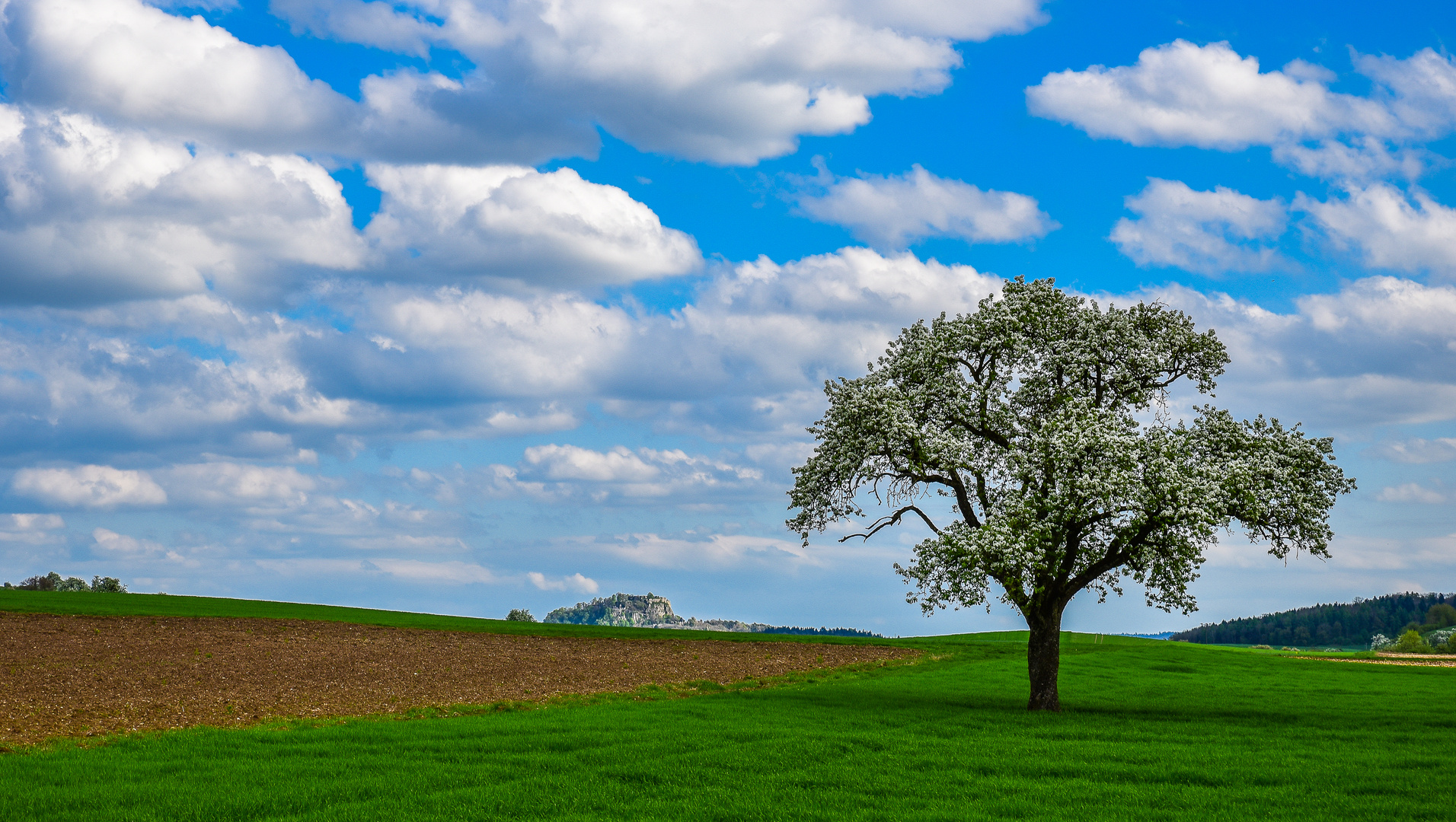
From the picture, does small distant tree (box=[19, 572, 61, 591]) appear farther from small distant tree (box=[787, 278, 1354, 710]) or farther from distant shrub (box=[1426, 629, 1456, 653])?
distant shrub (box=[1426, 629, 1456, 653])

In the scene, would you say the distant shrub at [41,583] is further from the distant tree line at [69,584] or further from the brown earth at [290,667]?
the brown earth at [290,667]

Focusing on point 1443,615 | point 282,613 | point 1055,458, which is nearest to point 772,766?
point 1055,458

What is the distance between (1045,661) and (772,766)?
707 inches

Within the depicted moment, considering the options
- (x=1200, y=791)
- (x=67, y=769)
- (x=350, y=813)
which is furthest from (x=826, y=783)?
(x=67, y=769)

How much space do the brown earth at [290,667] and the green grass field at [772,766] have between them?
5.54m

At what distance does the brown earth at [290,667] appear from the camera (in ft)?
109

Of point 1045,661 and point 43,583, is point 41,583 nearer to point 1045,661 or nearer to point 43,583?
point 43,583

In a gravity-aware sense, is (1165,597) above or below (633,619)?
above

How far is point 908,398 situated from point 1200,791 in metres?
20.4

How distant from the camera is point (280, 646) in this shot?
5366 cm

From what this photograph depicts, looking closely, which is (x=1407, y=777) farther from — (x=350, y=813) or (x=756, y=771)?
(x=350, y=813)

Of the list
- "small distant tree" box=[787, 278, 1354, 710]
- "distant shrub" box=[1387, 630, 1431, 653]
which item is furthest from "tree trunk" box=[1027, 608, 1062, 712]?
"distant shrub" box=[1387, 630, 1431, 653]

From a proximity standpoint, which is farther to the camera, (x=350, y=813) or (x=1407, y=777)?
(x=1407, y=777)

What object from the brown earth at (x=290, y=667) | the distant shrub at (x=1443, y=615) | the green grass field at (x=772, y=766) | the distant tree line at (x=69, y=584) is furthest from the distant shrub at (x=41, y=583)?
the distant shrub at (x=1443, y=615)
